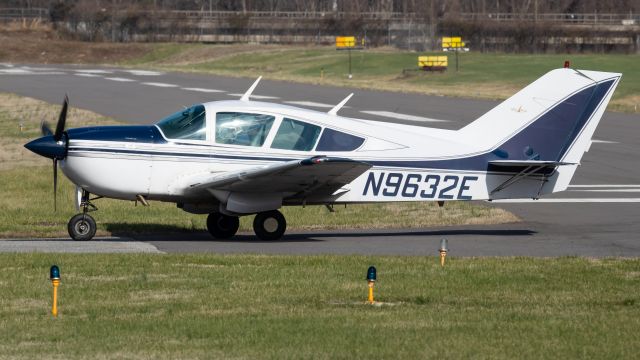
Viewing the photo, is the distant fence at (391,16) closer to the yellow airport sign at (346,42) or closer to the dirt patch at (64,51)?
the dirt patch at (64,51)

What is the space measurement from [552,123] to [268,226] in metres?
4.42

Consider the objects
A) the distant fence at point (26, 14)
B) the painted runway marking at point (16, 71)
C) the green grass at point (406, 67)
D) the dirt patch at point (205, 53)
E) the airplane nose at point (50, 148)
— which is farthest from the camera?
the distant fence at point (26, 14)

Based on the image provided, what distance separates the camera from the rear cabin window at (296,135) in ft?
52.7

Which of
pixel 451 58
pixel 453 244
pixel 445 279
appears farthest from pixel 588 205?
pixel 451 58

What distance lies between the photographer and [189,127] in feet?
52.2

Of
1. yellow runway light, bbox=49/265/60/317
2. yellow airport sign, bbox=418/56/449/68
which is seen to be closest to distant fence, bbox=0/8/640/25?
yellow airport sign, bbox=418/56/449/68

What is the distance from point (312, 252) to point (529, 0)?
105m

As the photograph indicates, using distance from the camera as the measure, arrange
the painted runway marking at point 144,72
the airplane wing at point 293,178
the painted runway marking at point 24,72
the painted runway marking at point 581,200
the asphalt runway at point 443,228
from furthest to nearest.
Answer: the painted runway marking at point 24,72 → the painted runway marking at point 144,72 → the painted runway marking at point 581,200 → the asphalt runway at point 443,228 → the airplane wing at point 293,178

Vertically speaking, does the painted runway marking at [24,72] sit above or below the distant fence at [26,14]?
below

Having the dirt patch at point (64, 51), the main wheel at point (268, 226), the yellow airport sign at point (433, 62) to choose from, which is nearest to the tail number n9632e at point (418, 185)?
the main wheel at point (268, 226)

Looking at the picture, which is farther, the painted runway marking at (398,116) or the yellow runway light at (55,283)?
the painted runway marking at (398,116)

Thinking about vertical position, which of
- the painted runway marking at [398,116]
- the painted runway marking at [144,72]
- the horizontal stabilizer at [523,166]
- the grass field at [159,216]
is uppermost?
the horizontal stabilizer at [523,166]

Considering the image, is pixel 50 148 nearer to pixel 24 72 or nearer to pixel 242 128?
pixel 242 128

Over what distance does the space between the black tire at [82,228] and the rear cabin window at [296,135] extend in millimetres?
2810
